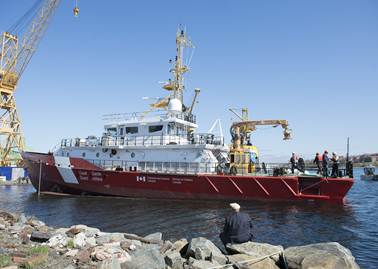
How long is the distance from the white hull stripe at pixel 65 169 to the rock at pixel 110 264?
17.5m

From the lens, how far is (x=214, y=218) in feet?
50.4

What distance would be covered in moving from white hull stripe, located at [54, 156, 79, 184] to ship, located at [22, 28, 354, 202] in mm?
70

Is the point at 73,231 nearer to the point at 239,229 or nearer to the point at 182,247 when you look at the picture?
the point at 182,247

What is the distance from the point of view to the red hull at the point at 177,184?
739 inches

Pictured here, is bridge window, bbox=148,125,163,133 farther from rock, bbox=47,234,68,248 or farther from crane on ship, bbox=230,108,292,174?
rock, bbox=47,234,68,248

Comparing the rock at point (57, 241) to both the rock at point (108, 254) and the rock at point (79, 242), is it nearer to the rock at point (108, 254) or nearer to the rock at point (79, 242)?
the rock at point (79, 242)

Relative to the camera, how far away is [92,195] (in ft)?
74.3

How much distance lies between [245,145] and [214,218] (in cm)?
888

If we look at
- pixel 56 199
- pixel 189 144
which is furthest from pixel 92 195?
pixel 189 144

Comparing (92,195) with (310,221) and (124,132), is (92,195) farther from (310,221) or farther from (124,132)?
(310,221)

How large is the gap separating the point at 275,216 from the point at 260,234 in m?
3.49

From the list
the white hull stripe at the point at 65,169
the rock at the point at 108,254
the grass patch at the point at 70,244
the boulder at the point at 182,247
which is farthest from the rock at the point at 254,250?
the white hull stripe at the point at 65,169

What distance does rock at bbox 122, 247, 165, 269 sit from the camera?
663 cm

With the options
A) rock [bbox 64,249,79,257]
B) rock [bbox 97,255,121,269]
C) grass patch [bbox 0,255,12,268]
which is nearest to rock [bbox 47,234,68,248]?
rock [bbox 64,249,79,257]
